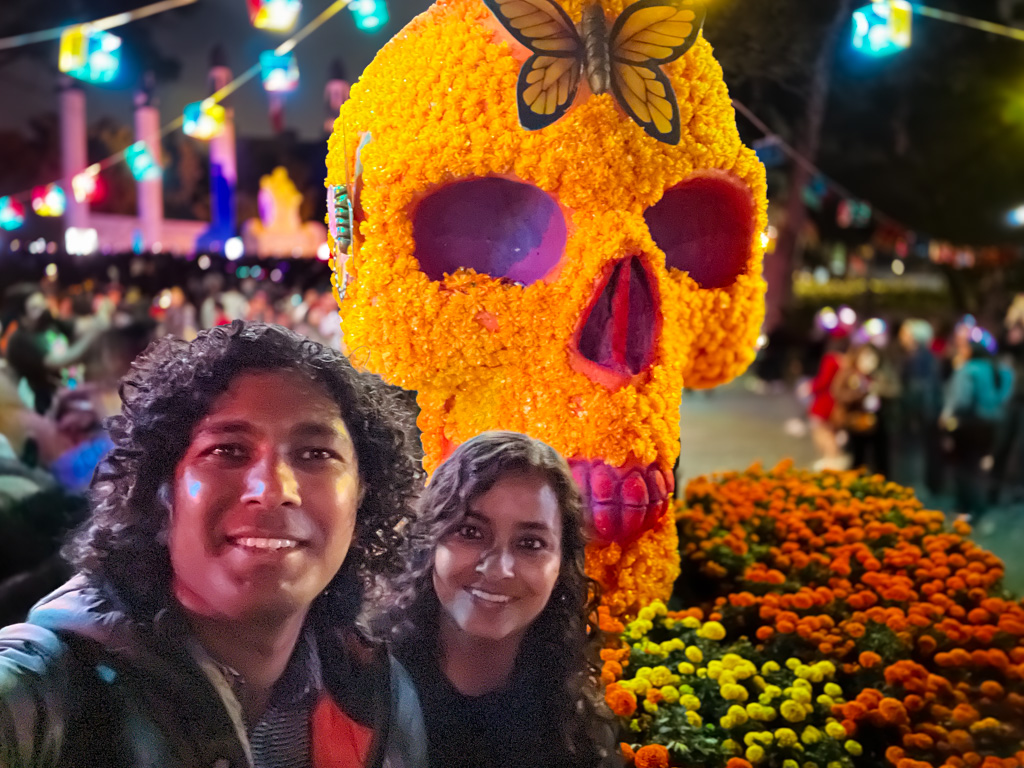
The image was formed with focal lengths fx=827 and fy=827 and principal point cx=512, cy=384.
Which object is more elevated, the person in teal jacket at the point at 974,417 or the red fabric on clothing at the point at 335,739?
the person in teal jacket at the point at 974,417

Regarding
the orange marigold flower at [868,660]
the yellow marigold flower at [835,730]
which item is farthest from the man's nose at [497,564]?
the orange marigold flower at [868,660]

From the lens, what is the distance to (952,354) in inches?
274

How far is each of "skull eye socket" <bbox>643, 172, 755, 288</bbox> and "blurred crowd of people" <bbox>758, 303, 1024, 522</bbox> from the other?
307 cm

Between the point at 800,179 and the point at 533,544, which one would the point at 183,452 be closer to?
the point at 533,544

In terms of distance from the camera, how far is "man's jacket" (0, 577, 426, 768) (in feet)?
3.92

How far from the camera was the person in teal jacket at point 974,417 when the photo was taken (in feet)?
18.7

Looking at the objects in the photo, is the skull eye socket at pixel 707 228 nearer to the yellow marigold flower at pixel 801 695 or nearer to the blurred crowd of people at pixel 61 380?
the blurred crowd of people at pixel 61 380

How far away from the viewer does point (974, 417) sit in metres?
5.75

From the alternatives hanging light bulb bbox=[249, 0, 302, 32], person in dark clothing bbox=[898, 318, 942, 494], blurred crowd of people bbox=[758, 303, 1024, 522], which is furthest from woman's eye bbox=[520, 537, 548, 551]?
person in dark clothing bbox=[898, 318, 942, 494]

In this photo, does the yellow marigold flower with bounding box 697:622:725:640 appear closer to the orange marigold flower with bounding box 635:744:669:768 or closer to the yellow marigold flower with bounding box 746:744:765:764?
the yellow marigold flower with bounding box 746:744:765:764

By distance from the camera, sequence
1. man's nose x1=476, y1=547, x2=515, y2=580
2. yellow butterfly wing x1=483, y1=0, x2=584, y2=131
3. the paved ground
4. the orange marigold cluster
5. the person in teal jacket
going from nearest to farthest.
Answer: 1. man's nose x1=476, y1=547, x2=515, y2=580
2. yellow butterfly wing x1=483, y1=0, x2=584, y2=131
3. the orange marigold cluster
4. the paved ground
5. the person in teal jacket

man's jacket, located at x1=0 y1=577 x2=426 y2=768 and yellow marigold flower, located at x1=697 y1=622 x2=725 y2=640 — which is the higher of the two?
man's jacket, located at x1=0 y1=577 x2=426 y2=768

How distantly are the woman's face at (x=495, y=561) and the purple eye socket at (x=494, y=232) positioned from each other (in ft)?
1.83

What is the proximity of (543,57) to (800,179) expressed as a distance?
2.30m
